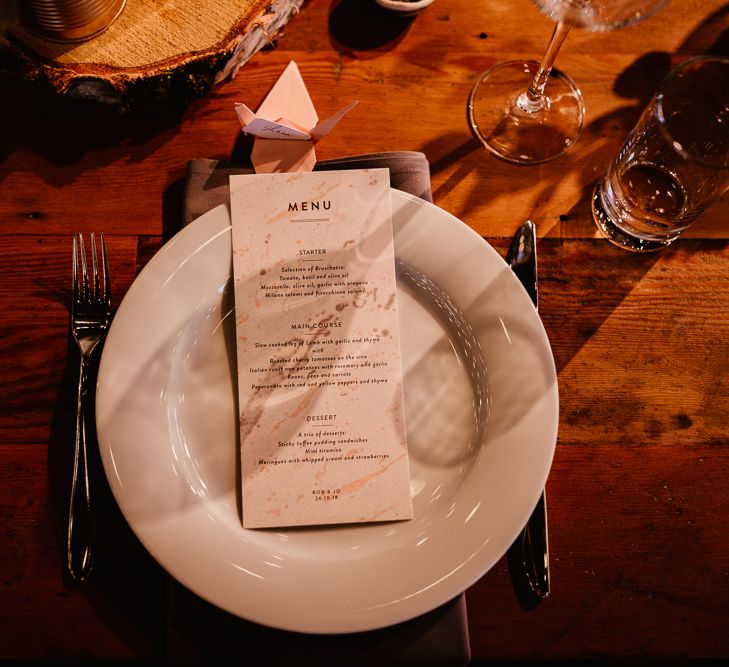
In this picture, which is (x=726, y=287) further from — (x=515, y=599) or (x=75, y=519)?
(x=75, y=519)

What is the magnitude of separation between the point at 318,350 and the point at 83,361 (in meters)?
0.25

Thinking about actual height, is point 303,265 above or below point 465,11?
below

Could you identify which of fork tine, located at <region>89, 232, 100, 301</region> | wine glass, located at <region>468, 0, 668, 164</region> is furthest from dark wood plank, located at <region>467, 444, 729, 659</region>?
fork tine, located at <region>89, 232, 100, 301</region>

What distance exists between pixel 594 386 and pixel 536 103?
1.18 feet

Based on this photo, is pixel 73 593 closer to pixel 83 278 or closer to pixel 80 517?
pixel 80 517

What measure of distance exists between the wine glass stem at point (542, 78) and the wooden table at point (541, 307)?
0.06m

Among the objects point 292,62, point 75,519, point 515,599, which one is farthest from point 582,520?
point 292,62

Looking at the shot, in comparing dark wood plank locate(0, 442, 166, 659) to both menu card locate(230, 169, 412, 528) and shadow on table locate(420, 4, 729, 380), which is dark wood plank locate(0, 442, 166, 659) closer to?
menu card locate(230, 169, 412, 528)

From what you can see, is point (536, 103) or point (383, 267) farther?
point (536, 103)

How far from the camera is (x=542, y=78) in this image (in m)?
0.67

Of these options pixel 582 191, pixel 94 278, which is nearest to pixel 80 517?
pixel 94 278

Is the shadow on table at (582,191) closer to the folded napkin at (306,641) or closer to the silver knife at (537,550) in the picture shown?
the silver knife at (537,550)

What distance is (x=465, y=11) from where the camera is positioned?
0.72 meters

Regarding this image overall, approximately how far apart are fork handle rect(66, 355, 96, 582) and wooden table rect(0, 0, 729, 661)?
0.02 metres
